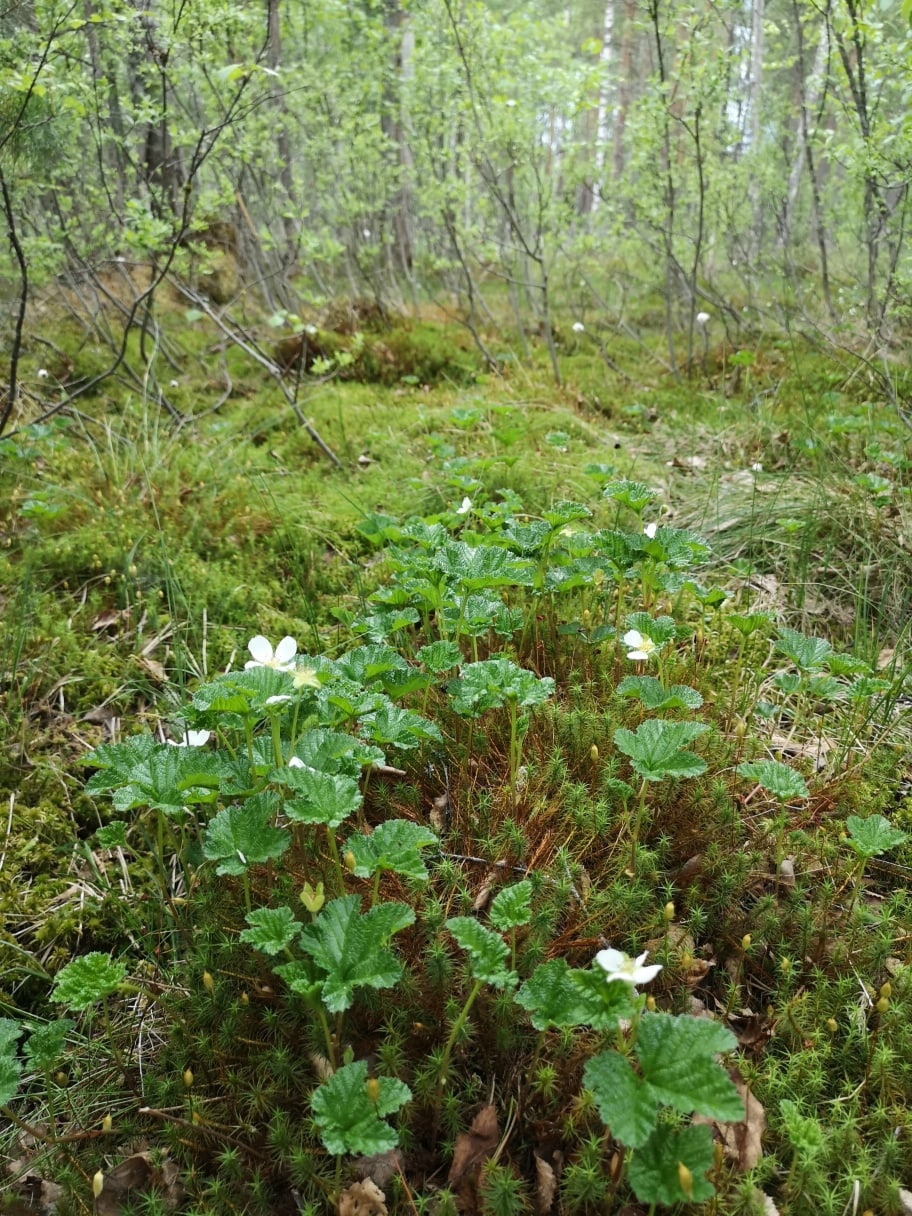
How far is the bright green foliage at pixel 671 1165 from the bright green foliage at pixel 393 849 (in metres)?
0.59

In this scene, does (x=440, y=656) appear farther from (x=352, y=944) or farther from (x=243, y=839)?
(x=352, y=944)

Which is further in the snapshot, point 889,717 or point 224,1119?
point 889,717

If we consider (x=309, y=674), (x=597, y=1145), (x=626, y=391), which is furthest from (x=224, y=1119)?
(x=626, y=391)

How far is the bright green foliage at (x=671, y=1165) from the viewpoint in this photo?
41.9 inches

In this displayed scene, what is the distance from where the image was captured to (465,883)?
183 cm

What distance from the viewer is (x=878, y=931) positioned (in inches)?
68.8

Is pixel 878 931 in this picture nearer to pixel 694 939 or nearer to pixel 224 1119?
pixel 694 939

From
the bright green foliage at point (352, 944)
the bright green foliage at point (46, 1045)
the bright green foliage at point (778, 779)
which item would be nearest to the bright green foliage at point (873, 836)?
the bright green foliage at point (778, 779)

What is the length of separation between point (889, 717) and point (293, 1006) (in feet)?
7.11

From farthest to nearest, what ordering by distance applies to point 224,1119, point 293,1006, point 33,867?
1. point 33,867
2. point 293,1006
3. point 224,1119

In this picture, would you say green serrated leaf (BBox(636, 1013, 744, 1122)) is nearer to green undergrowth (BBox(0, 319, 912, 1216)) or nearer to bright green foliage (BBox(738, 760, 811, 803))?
green undergrowth (BBox(0, 319, 912, 1216))

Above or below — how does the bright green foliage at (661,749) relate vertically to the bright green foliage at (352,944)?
above

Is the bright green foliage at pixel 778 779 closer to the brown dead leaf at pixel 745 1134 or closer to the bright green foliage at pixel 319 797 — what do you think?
the brown dead leaf at pixel 745 1134

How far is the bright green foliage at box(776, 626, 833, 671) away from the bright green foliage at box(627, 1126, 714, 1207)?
1362mm
